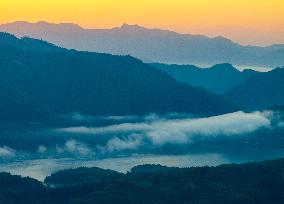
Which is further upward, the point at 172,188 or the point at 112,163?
the point at 112,163

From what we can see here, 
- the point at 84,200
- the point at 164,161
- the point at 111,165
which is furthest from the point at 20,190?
the point at 164,161

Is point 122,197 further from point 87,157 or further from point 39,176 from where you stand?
point 87,157

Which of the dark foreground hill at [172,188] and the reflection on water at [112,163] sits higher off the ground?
the reflection on water at [112,163]

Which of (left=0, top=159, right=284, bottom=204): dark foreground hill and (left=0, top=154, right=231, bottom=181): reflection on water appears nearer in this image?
(left=0, top=159, right=284, bottom=204): dark foreground hill

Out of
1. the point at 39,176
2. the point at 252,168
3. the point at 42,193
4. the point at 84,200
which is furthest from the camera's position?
the point at 39,176

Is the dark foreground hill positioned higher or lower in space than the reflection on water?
lower
